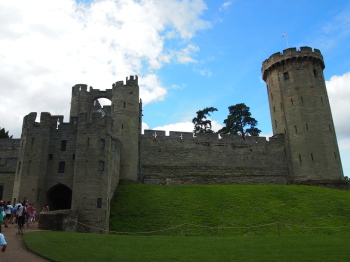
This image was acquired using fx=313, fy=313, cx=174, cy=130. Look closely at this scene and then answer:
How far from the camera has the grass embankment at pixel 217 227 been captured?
11.8 metres

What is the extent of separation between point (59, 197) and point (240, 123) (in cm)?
3492

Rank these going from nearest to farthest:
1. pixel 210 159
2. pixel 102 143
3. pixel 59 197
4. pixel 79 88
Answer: pixel 102 143
pixel 59 197
pixel 79 88
pixel 210 159

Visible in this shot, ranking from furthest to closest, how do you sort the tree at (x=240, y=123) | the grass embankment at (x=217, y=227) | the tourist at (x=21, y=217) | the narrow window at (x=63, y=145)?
the tree at (x=240, y=123), the narrow window at (x=63, y=145), the tourist at (x=21, y=217), the grass embankment at (x=217, y=227)

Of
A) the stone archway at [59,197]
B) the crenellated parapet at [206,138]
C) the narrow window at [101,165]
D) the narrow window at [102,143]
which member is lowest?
the stone archway at [59,197]

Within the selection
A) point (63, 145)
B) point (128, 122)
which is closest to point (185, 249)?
point (63, 145)

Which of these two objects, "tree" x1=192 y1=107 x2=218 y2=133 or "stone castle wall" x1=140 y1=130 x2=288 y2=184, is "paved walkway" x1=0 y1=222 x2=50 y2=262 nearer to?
"stone castle wall" x1=140 y1=130 x2=288 y2=184

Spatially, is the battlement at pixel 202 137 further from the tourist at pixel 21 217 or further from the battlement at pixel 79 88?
the tourist at pixel 21 217

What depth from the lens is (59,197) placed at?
1037 inches

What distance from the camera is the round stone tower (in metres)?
35.7

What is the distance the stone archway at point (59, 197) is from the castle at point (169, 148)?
0.08 metres

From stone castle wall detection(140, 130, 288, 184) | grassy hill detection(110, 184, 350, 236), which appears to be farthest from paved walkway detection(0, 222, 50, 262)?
stone castle wall detection(140, 130, 288, 184)

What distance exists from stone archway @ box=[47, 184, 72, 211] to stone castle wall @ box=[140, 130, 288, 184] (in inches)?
337

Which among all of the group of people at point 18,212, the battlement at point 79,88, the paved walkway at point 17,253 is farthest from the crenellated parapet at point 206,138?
the paved walkway at point 17,253

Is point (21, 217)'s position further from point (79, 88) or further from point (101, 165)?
point (79, 88)
